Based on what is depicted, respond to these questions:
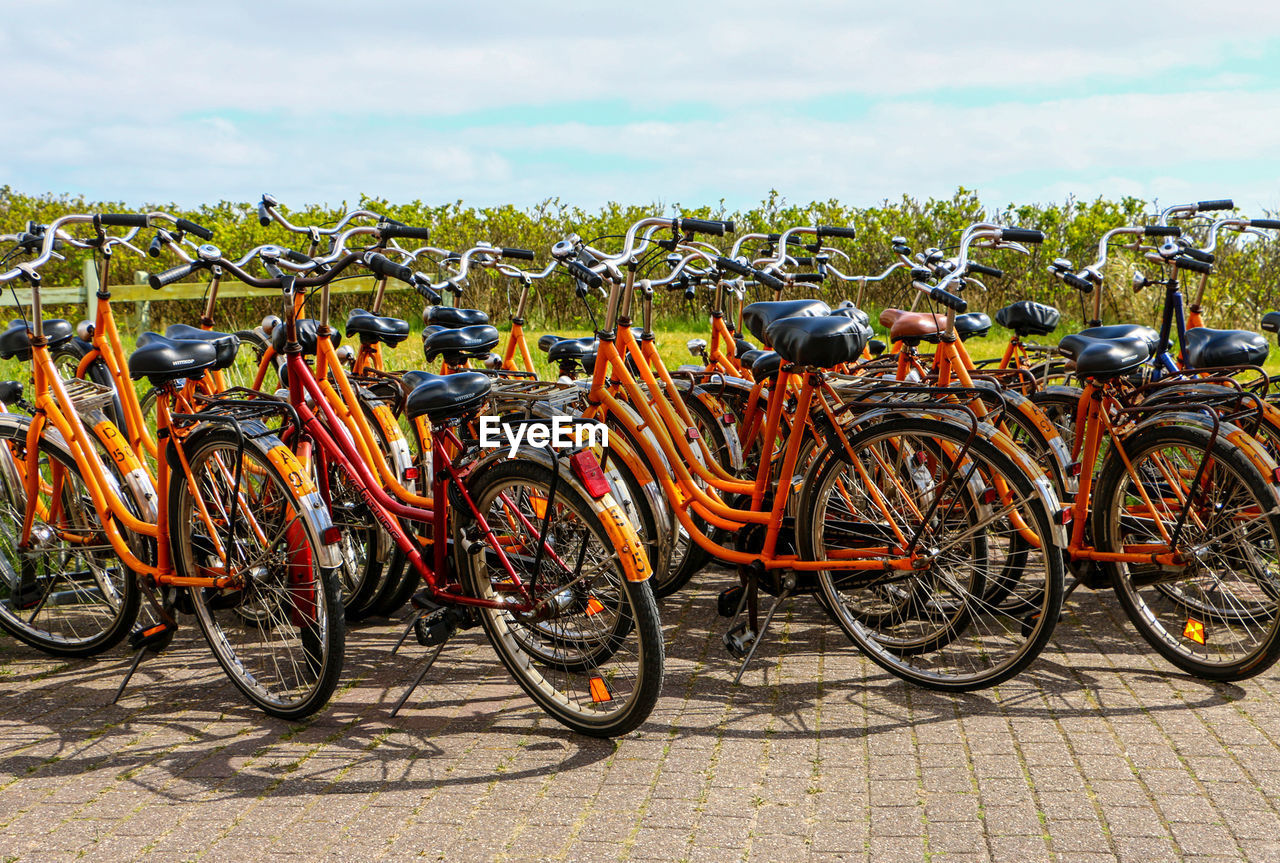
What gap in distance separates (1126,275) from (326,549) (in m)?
11.0

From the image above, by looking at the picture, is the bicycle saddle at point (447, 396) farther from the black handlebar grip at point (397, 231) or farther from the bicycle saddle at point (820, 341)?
the black handlebar grip at point (397, 231)

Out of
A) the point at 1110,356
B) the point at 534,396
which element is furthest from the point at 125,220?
the point at 1110,356

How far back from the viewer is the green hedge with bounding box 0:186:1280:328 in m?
12.6

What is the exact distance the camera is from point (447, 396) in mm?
3691

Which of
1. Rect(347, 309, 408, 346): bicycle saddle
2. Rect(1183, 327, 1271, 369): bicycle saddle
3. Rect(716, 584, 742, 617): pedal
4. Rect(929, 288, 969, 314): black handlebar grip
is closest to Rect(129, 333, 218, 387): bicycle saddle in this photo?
Rect(347, 309, 408, 346): bicycle saddle

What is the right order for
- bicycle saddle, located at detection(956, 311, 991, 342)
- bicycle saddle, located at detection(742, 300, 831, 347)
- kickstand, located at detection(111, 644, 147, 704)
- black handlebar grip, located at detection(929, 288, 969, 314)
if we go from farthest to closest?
bicycle saddle, located at detection(956, 311, 991, 342) < black handlebar grip, located at detection(929, 288, 969, 314) < bicycle saddle, located at detection(742, 300, 831, 347) < kickstand, located at detection(111, 644, 147, 704)

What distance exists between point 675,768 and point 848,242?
37.5 feet

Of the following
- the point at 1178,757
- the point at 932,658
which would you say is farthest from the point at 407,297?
the point at 1178,757

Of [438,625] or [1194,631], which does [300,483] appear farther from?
[1194,631]

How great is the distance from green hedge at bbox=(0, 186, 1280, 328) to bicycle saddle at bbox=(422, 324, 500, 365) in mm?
8642

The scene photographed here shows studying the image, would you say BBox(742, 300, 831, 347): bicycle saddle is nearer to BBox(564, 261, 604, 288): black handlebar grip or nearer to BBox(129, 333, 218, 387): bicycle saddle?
BBox(564, 261, 604, 288): black handlebar grip

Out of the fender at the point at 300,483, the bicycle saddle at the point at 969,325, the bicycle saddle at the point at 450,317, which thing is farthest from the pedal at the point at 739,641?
the bicycle saddle at the point at 969,325

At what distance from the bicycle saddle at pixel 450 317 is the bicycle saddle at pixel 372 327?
17 centimetres

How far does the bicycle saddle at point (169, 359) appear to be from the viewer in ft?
13.0
